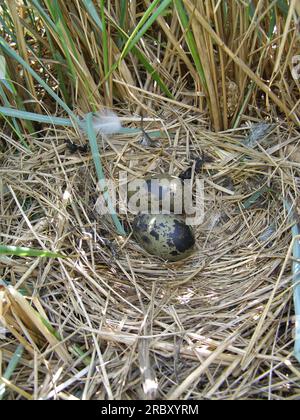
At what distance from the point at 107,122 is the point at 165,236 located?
48 centimetres

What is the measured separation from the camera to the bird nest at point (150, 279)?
1.36 m

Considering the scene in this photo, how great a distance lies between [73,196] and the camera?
70.2 inches

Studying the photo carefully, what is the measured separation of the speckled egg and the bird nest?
2.1 inches

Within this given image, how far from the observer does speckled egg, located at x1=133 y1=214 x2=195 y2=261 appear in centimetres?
173

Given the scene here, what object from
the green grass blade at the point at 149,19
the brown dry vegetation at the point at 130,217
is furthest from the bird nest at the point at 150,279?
the green grass blade at the point at 149,19

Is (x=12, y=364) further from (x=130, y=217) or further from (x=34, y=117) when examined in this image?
(x=34, y=117)

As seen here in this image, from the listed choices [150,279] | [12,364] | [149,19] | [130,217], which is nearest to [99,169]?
[130,217]

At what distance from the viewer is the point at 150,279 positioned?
1.71m

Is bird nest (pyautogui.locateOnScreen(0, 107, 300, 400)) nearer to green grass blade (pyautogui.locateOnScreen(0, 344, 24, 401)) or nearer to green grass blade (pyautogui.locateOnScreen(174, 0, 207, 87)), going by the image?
green grass blade (pyautogui.locateOnScreen(0, 344, 24, 401))

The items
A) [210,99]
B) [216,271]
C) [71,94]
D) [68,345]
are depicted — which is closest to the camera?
[68,345]

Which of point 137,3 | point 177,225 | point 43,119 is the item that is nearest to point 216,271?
point 177,225

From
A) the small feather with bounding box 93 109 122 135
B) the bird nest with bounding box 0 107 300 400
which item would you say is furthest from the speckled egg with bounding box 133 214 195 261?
the small feather with bounding box 93 109 122 135

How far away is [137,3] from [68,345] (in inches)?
47.3

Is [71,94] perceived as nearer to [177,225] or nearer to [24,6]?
[24,6]
